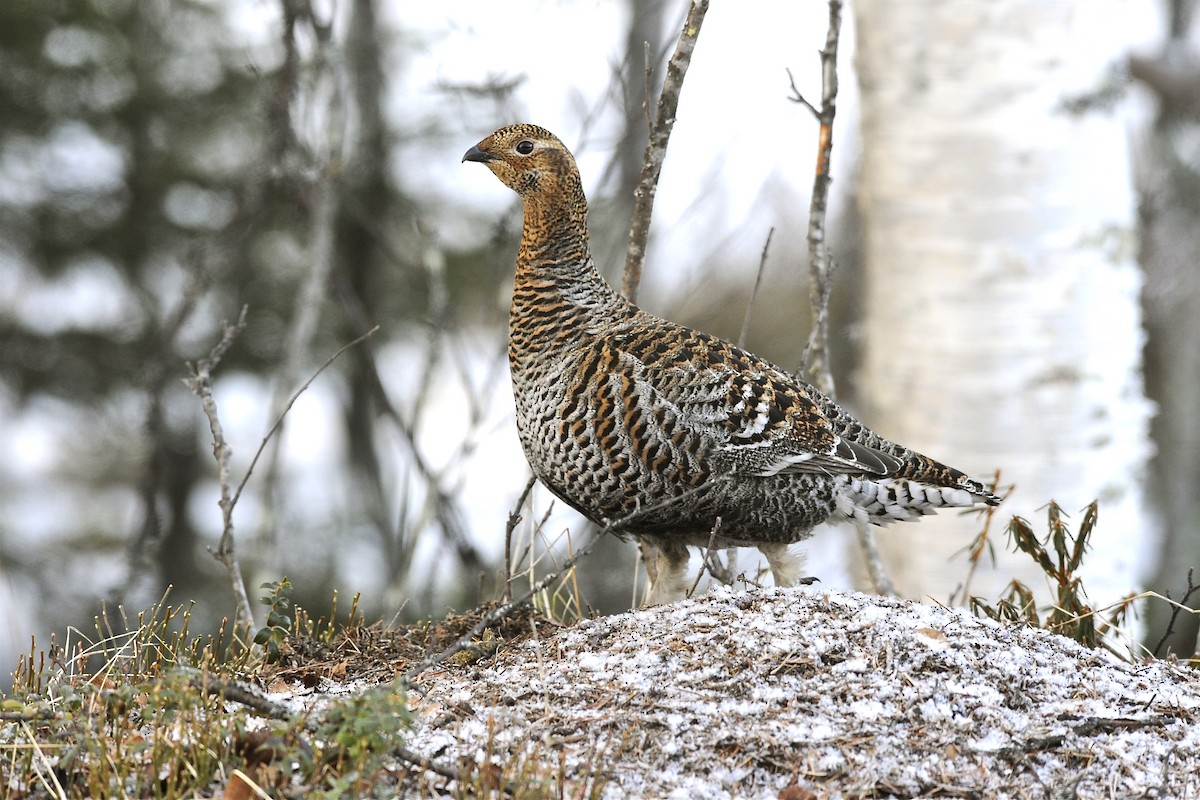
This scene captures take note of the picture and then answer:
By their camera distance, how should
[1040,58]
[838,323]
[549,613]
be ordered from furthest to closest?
[838,323], [1040,58], [549,613]

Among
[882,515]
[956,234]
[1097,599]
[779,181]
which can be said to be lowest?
[1097,599]

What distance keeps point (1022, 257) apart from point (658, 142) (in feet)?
6.54

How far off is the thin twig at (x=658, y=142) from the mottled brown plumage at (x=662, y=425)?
0.86ft

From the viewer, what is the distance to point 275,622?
343 centimetres

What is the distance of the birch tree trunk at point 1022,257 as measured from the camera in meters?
5.23

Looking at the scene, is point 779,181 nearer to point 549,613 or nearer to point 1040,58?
point 1040,58

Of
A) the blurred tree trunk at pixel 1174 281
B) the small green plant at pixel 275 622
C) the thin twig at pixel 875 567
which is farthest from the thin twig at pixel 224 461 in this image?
the blurred tree trunk at pixel 1174 281

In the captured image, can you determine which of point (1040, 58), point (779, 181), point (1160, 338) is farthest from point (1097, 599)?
point (1160, 338)

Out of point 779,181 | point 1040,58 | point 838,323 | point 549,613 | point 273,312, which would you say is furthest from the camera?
point 838,323

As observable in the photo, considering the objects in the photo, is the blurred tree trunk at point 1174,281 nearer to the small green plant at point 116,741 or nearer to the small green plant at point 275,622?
the small green plant at point 275,622

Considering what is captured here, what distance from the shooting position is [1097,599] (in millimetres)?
5285

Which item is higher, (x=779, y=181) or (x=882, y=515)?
(x=779, y=181)

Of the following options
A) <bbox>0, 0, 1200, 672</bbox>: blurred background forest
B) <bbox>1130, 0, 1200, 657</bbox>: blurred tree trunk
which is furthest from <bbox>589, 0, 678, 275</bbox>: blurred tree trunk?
<bbox>1130, 0, 1200, 657</bbox>: blurred tree trunk

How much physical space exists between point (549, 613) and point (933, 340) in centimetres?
253
